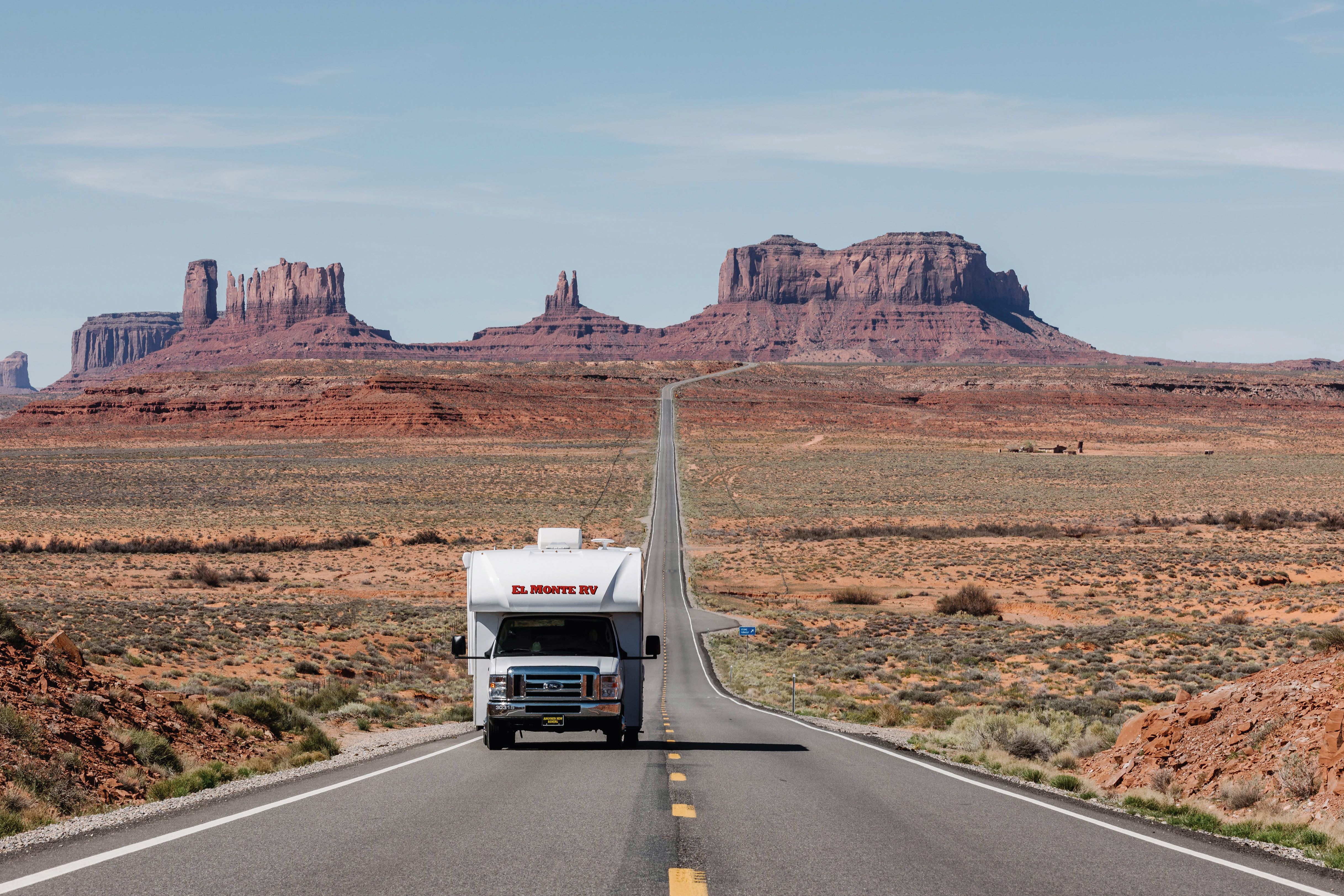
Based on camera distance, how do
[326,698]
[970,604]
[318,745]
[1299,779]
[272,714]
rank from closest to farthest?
[1299,779], [318,745], [272,714], [326,698], [970,604]

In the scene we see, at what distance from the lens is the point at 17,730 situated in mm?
11578

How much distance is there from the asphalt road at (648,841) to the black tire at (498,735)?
1082mm

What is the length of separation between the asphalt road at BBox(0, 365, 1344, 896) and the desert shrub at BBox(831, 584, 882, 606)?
34712 mm

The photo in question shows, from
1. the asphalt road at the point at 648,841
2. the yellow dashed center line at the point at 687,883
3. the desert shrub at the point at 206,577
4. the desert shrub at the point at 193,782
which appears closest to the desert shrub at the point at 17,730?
the desert shrub at the point at 193,782

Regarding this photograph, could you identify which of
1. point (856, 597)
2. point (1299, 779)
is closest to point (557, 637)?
point (1299, 779)

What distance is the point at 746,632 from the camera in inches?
1212

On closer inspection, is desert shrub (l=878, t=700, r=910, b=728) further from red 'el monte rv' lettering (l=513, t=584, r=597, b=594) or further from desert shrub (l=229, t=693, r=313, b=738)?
desert shrub (l=229, t=693, r=313, b=738)

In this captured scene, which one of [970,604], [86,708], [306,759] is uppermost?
[86,708]

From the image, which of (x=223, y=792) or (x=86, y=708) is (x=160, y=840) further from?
(x=86, y=708)

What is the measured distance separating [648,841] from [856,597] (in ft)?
135

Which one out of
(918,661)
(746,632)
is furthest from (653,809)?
(918,661)

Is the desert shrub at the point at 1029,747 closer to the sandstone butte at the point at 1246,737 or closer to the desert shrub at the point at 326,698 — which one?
the sandstone butte at the point at 1246,737

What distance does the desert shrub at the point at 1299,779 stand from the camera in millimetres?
10836

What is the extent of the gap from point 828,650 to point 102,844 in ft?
101
